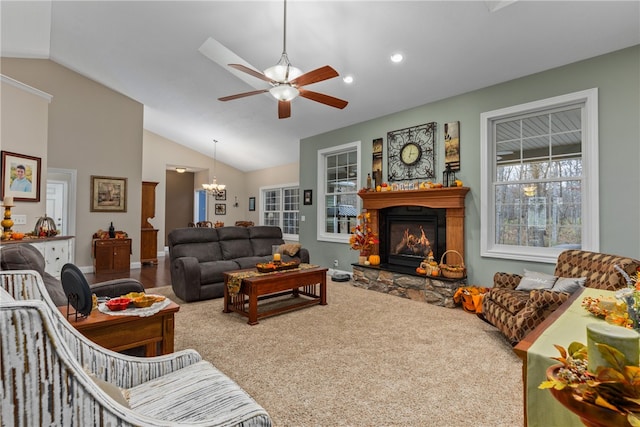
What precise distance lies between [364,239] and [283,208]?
4.16 m

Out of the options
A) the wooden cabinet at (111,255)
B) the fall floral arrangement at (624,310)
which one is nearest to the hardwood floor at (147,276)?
the wooden cabinet at (111,255)

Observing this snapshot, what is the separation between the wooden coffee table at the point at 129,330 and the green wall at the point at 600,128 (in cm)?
386

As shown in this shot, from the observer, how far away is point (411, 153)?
5.05 meters

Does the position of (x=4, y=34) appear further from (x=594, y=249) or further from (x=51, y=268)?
(x=594, y=249)

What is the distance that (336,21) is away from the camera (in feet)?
11.6

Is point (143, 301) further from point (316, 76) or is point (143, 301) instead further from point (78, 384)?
point (316, 76)

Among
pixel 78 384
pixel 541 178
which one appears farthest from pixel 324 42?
pixel 78 384

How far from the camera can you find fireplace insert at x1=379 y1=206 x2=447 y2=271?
4723mm

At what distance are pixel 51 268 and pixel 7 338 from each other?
4.80m

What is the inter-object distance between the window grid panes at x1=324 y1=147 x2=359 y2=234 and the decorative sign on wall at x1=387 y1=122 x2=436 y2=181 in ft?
2.82

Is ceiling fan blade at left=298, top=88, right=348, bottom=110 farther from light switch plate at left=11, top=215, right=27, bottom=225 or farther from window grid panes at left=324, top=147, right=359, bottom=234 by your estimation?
light switch plate at left=11, top=215, right=27, bottom=225

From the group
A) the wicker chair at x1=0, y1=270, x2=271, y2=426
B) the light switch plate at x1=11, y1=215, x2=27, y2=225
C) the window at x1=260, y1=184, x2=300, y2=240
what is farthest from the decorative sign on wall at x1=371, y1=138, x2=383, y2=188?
the light switch plate at x1=11, y1=215, x2=27, y2=225

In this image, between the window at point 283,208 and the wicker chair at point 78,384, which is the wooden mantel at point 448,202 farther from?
the wicker chair at point 78,384

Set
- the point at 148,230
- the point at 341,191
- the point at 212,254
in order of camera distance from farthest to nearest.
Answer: the point at 148,230, the point at 341,191, the point at 212,254
